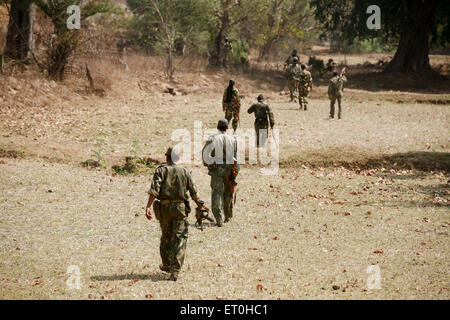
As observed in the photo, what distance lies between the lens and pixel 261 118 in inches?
659

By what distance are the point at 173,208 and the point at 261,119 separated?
946 centimetres

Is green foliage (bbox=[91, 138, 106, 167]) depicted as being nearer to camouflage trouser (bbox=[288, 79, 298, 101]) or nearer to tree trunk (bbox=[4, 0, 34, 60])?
tree trunk (bbox=[4, 0, 34, 60])

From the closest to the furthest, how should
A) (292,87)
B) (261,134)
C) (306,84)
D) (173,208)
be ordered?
(173,208), (261,134), (306,84), (292,87)

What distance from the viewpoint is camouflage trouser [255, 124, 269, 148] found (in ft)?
55.7

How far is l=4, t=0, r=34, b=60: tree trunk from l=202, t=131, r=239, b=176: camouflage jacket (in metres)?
17.4

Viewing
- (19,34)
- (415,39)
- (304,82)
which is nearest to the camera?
(304,82)

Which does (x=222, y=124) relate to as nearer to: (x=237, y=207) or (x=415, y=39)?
(x=237, y=207)

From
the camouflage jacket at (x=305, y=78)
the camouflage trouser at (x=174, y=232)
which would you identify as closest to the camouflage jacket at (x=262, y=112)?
the camouflage jacket at (x=305, y=78)

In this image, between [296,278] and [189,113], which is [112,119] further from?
[296,278]

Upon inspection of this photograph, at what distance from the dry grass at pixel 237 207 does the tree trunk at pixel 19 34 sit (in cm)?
201

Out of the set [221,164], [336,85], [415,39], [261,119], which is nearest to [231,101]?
[261,119]

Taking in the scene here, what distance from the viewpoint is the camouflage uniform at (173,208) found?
25.3ft

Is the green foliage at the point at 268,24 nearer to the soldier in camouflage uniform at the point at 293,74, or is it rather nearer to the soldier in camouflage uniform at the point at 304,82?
the soldier in camouflage uniform at the point at 293,74

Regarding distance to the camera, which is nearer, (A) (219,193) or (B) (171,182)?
(B) (171,182)
